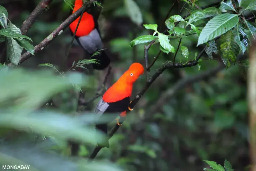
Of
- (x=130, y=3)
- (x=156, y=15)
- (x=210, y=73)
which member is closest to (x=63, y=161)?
(x=130, y=3)

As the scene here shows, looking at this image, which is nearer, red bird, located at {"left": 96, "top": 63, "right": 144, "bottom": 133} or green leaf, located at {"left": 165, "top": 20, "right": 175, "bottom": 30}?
green leaf, located at {"left": 165, "top": 20, "right": 175, "bottom": 30}

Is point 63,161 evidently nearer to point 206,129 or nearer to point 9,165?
point 9,165

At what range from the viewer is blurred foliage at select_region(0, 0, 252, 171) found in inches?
57.2

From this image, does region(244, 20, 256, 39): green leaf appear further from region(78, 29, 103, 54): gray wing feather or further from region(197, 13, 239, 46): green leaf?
region(78, 29, 103, 54): gray wing feather

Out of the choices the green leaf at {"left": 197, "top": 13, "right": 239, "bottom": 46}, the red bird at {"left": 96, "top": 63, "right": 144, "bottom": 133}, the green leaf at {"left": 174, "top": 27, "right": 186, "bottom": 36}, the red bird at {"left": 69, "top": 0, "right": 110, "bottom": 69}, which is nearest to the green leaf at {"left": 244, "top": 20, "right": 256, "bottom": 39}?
the green leaf at {"left": 197, "top": 13, "right": 239, "bottom": 46}

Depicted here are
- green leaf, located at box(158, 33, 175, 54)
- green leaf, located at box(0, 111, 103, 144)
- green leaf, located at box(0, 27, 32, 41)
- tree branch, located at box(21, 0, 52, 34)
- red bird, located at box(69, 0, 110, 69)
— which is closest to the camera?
green leaf, located at box(0, 111, 103, 144)

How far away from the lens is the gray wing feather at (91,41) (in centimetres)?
218

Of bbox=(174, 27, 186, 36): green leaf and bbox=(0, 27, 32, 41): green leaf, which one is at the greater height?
bbox=(0, 27, 32, 41): green leaf

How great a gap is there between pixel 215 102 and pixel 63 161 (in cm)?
371

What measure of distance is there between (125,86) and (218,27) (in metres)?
0.86

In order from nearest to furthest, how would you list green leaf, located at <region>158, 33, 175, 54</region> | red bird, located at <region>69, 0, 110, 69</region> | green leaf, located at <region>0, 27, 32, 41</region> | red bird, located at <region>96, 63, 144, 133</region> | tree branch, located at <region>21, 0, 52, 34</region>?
green leaf, located at <region>0, 27, 32, 41</region> < green leaf, located at <region>158, 33, 175, 54</region> < tree branch, located at <region>21, 0, 52, 34</region> < red bird, located at <region>96, 63, 144, 133</region> < red bird, located at <region>69, 0, 110, 69</region>

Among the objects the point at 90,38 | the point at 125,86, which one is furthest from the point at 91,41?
the point at 125,86

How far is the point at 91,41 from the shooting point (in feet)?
7.21

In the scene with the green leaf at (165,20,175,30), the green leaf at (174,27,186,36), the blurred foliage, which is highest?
the green leaf at (165,20,175,30)
